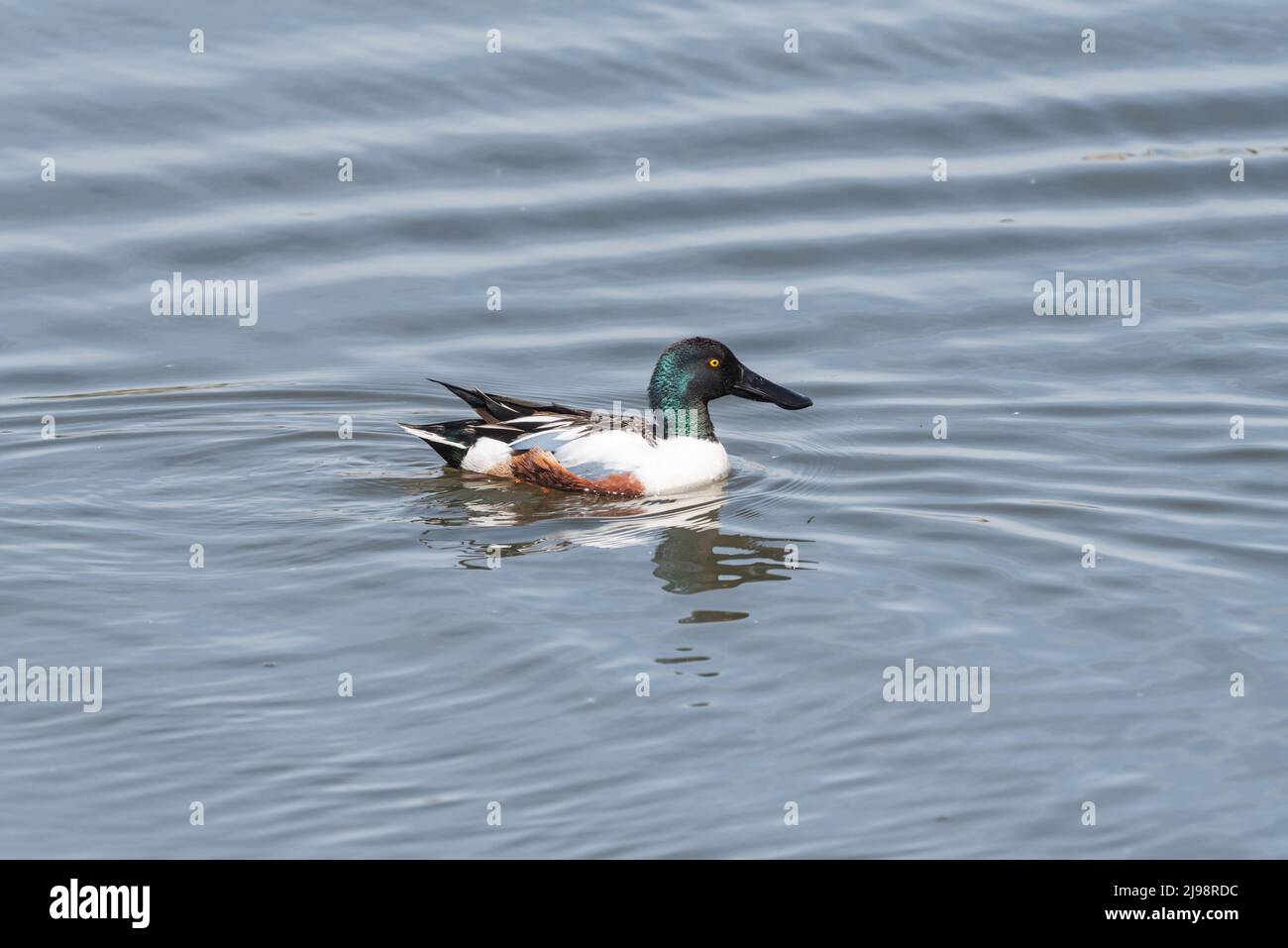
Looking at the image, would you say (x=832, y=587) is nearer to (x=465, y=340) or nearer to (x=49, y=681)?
(x=49, y=681)

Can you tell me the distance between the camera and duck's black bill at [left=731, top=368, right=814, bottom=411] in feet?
40.3

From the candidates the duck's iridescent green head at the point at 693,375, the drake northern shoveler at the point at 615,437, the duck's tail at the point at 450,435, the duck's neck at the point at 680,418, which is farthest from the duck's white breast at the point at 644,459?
the duck's tail at the point at 450,435

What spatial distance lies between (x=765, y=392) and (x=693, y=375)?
0.48 m

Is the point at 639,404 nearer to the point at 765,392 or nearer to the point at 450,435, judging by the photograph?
the point at 765,392

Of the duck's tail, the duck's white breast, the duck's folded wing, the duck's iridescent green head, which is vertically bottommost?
the duck's white breast

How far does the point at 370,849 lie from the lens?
729 centimetres

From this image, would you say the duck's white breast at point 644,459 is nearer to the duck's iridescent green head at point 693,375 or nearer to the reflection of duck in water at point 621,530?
the reflection of duck in water at point 621,530

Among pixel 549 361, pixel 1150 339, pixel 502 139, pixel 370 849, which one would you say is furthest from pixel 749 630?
pixel 502 139

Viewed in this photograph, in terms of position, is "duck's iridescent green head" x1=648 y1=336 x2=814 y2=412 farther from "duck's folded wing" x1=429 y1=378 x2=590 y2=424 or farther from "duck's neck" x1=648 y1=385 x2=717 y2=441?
"duck's folded wing" x1=429 y1=378 x2=590 y2=424

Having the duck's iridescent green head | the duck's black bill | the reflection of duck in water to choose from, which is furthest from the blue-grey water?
the duck's iridescent green head

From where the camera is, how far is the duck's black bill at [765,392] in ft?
40.3

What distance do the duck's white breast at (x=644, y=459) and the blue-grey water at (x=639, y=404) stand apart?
20 centimetres

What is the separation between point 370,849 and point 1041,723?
2932 mm

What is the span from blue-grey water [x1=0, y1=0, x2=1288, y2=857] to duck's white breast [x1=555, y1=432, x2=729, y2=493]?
7.9 inches
